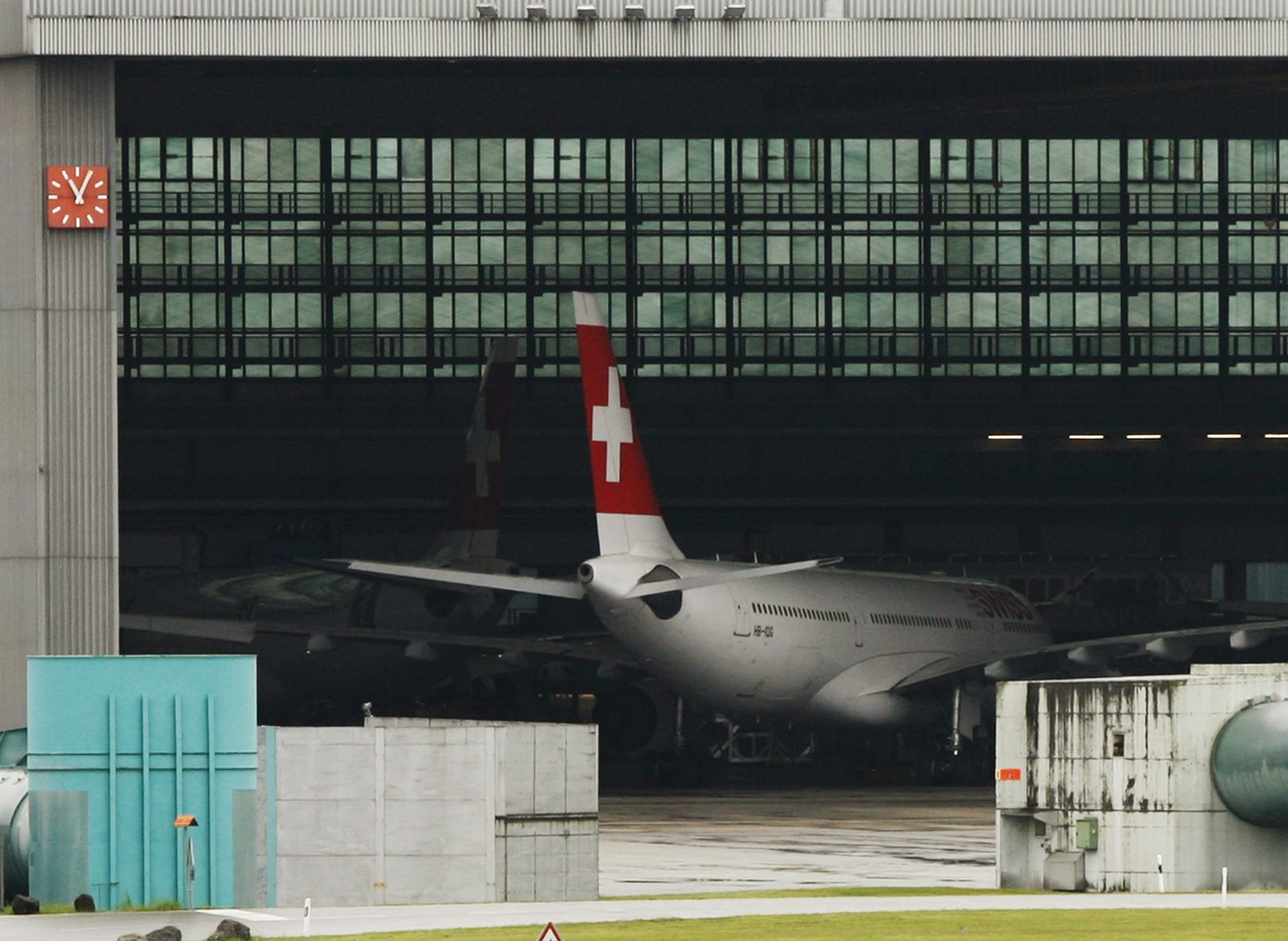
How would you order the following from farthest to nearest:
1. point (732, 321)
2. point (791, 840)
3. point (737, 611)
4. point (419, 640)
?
point (732, 321) < point (419, 640) < point (737, 611) < point (791, 840)

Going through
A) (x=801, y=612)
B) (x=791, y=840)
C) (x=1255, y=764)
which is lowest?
(x=791, y=840)

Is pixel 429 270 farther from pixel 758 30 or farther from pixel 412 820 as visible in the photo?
pixel 412 820

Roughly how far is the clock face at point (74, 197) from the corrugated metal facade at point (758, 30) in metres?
2.34

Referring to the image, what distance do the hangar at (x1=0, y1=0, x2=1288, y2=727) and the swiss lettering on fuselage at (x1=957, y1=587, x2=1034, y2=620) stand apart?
1158cm

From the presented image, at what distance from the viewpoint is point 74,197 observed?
3353 centimetres

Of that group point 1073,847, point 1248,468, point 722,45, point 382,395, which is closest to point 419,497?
point 382,395

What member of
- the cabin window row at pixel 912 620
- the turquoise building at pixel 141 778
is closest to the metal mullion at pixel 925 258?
the cabin window row at pixel 912 620

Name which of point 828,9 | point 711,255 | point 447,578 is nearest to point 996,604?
point 447,578

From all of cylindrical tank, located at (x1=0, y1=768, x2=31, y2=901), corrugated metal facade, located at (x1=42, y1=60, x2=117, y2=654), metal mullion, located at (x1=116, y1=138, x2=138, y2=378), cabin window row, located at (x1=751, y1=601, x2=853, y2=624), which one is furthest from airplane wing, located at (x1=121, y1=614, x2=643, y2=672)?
cylindrical tank, located at (x1=0, y1=768, x2=31, y2=901)

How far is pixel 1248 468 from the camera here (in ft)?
252

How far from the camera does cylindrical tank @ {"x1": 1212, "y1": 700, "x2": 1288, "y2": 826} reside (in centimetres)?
2650

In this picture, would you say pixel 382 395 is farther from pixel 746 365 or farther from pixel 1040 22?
pixel 1040 22

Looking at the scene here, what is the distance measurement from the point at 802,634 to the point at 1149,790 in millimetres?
22139

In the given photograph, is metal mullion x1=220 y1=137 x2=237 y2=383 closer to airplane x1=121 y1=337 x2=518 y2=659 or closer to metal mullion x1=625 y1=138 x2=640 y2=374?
metal mullion x1=625 y1=138 x2=640 y2=374
